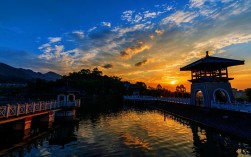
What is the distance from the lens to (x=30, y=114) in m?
23.2

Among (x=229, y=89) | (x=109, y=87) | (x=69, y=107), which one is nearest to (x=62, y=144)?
(x=69, y=107)

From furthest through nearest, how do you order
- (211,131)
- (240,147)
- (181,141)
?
(211,131) → (181,141) → (240,147)

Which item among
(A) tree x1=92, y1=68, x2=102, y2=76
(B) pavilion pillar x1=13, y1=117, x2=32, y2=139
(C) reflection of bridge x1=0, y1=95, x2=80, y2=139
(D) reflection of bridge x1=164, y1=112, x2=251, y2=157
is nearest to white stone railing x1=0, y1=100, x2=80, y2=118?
(C) reflection of bridge x1=0, y1=95, x2=80, y2=139

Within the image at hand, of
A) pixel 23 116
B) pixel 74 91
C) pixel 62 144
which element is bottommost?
pixel 62 144

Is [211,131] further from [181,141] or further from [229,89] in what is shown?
[229,89]

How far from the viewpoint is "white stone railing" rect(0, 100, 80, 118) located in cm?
1942

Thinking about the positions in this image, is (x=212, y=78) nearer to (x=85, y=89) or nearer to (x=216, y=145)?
(x=216, y=145)

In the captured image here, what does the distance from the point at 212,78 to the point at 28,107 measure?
96.1ft

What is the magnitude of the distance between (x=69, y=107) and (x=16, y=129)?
459 inches

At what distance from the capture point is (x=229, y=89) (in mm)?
31625

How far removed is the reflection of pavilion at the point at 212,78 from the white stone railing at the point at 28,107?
23.9m

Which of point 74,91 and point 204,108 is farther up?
point 74,91

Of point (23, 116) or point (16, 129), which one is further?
point (16, 129)

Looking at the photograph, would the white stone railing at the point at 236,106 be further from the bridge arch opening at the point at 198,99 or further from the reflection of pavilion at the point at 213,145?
the bridge arch opening at the point at 198,99
